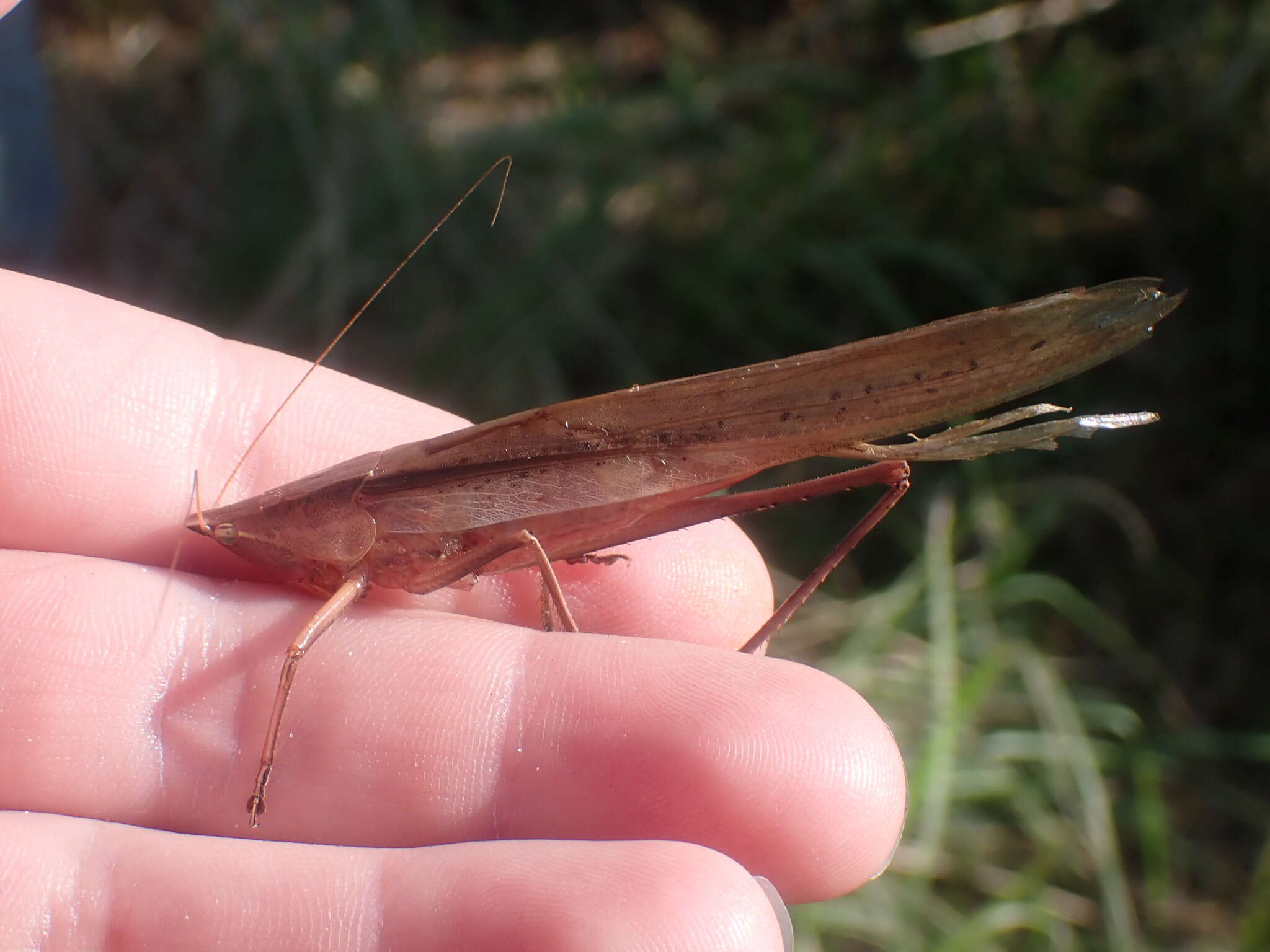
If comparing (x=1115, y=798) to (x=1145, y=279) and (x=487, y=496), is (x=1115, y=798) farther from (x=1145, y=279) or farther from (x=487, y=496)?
(x=487, y=496)

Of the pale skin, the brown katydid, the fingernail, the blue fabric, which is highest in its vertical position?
the blue fabric

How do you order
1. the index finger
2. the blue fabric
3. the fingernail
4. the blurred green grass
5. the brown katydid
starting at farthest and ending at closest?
the blue fabric → the blurred green grass → the index finger → the brown katydid → the fingernail

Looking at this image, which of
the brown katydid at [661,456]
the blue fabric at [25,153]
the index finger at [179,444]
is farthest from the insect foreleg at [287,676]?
the blue fabric at [25,153]

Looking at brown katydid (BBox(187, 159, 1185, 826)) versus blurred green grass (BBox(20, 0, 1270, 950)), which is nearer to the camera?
brown katydid (BBox(187, 159, 1185, 826))

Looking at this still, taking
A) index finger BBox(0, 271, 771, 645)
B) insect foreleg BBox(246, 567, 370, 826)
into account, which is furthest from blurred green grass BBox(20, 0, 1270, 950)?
insect foreleg BBox(246, 567, 370, 826)

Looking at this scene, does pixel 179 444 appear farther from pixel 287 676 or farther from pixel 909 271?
pixel 909 271

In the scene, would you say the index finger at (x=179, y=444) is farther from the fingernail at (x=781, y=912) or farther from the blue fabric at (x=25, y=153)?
the blue fabric at (x=25, y=153)

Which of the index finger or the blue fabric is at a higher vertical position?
the blue fabric

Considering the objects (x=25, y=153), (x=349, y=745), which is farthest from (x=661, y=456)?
(x=25, y=153)

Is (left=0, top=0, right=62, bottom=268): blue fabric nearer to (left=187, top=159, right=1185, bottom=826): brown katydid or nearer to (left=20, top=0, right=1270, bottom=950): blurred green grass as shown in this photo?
(left=20, top=0, right=1270, bottom=950): blurred green grass
